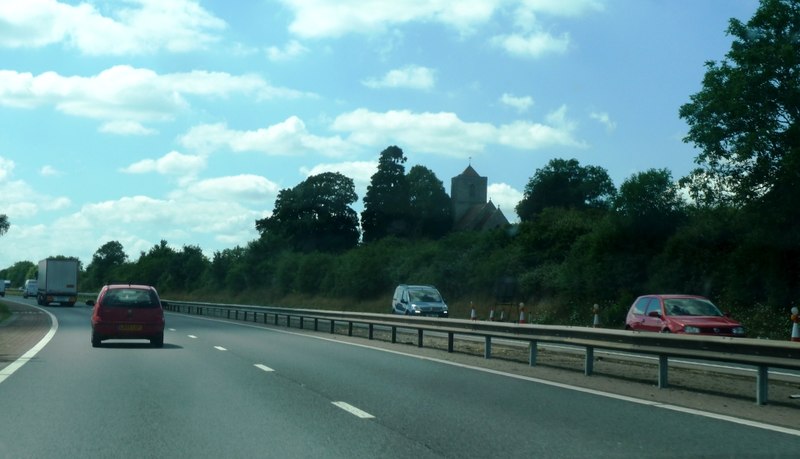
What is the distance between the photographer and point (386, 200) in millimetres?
103812

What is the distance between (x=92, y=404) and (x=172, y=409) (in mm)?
1132

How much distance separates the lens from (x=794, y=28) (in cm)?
3244

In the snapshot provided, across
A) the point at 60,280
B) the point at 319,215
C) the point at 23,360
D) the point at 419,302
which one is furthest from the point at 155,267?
the point at 23,360

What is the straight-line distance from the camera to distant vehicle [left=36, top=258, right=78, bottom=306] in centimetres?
7594

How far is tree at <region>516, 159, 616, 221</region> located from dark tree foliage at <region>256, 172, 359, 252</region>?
70.6 feet

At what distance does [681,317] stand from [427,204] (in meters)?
87.1

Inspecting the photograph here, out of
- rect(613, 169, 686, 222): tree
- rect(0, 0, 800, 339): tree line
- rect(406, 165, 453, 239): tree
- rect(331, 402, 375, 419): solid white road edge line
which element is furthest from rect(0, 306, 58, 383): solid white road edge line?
rect(406, 165, 453, 239): tree

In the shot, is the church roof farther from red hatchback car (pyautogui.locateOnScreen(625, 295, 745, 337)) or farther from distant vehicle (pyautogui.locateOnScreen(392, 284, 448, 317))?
red hatchback car (pyautogui.locateOnScreen(625, 295, 745, 337))

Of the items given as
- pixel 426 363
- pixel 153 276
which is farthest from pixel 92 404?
pixel 153 276

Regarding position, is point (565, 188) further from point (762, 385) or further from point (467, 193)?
point (762, 385)

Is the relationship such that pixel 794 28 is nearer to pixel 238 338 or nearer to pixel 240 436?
pixel 238 338

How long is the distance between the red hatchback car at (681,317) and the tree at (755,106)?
8651 mm

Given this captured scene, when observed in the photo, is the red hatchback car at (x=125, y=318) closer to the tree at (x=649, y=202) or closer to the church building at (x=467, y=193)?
the tree at (x=649, y=202)

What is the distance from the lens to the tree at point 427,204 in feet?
355
